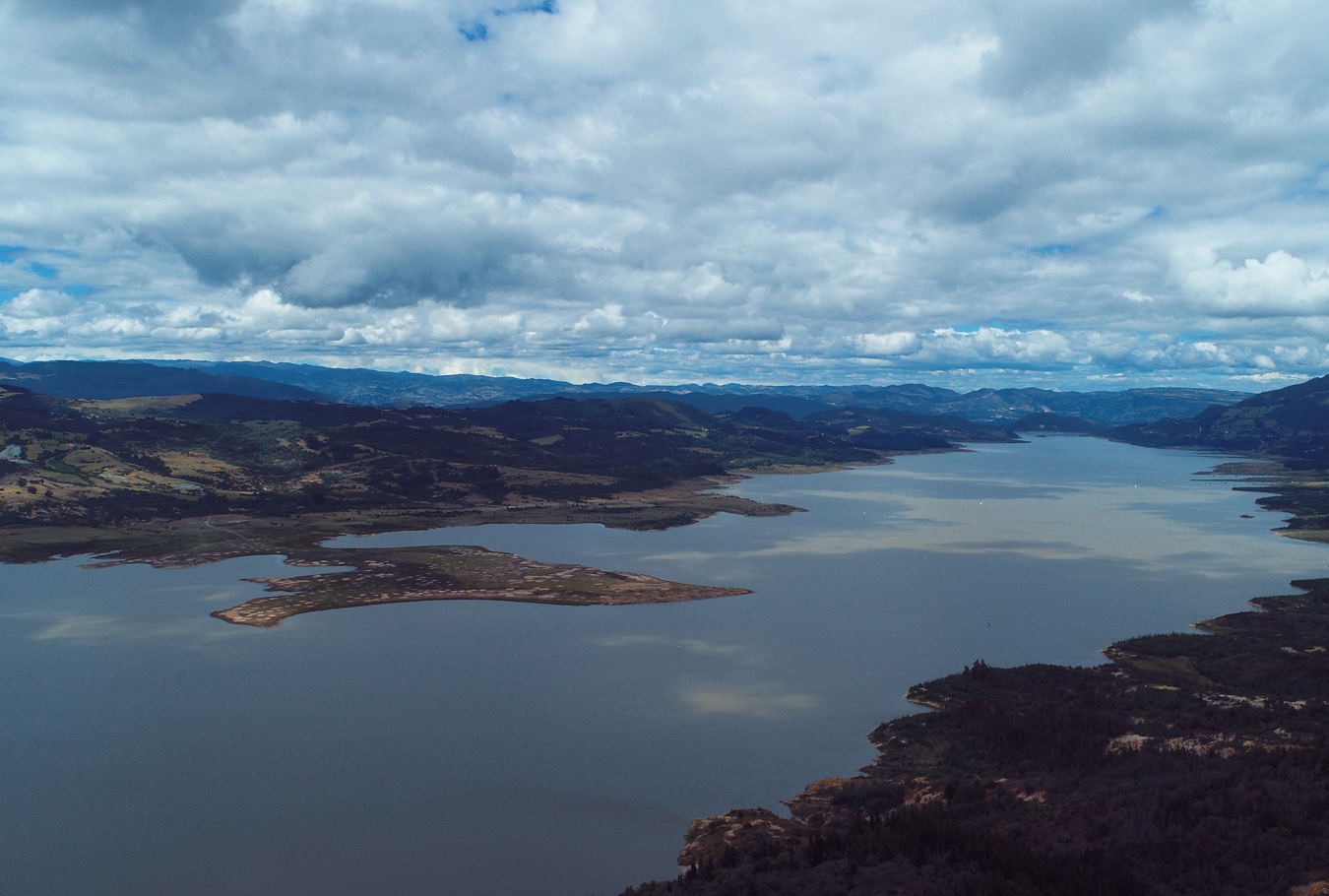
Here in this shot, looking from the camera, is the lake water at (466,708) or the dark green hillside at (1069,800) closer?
the dark green hillside at (1069,800)

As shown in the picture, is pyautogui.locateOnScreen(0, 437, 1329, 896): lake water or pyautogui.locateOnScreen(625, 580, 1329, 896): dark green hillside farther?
pyautogui.locateOnScreen(0, 437, 1329, 896): lake water

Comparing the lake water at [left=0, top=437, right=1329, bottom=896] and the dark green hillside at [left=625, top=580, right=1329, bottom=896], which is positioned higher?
the dark green hillside at [left=625, top=580, right=1329, bottom=896]

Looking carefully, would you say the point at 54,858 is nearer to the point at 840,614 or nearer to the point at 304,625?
the point at 304,625

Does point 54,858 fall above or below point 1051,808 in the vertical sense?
below

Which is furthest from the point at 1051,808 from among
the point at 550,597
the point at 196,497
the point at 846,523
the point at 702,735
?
the point at 196,497

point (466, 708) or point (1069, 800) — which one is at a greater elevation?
point (1069, 800)

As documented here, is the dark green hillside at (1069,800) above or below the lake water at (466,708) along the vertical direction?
above

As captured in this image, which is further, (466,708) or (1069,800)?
(466,708)

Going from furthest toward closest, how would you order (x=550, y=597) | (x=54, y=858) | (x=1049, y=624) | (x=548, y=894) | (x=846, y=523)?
(x=846, y=523), (x=550, y=597), (x=1049, y=624), (x=54, y=858), (x=548, y=894)
